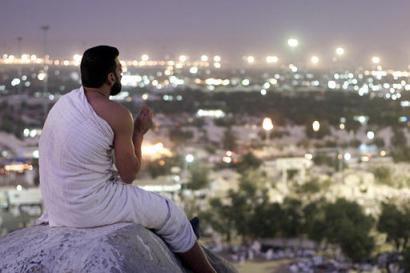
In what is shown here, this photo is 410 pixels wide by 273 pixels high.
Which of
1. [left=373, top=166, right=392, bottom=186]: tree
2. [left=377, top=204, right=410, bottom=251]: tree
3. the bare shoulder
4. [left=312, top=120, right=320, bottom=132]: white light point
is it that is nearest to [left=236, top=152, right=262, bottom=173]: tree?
[left=373, top=166, right=392, bottom=186]: tree

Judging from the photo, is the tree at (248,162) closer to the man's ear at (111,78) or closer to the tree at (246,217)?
the tree at (246,217)

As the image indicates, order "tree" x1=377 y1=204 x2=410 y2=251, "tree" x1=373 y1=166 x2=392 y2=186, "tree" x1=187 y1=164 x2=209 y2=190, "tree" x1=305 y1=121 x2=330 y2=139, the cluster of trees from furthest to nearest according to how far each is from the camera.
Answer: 1. "tree" x1=305 y1=121 x2=330 y2=139
2. "tree" x1=373 y1=166 x2=392 y2=186
3. "tree" x1=187 y1=164 x2=209 y2=190
4. "tree" x1=377 y1=204 x2=410 y2=251
5. the cluster of trees

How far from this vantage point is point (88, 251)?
13.1 feet

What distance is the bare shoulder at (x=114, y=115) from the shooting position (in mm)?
4156

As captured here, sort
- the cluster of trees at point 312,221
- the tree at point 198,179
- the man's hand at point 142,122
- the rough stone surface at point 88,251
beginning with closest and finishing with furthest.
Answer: the rough stone surface at point 88,251, the man's hand at point 142,122, the cluster of trees at point 312,221, the tree at point 198,179

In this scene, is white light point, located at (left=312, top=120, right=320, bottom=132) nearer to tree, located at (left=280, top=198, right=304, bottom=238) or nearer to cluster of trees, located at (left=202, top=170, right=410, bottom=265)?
cluster of trees, located at (left=202, top=170, right=410, bottom=265)

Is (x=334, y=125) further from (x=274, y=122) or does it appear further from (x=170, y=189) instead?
(x=170, y=189)

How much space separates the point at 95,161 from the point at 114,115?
230 millimetres

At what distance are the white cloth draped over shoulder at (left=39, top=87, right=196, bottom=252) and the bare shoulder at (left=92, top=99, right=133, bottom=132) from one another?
0.02 m

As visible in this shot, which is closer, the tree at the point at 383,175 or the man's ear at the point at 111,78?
the man's ear at the point at 111,78

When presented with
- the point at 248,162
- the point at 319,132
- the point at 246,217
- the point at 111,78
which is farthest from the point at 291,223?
the point at 319,132

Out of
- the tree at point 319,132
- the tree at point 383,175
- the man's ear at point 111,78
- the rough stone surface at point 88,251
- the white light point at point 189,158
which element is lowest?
the tree at point 383,175

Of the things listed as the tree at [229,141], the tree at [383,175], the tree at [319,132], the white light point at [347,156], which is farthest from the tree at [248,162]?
the tree at [319,132]

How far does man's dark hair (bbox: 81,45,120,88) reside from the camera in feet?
13.9
